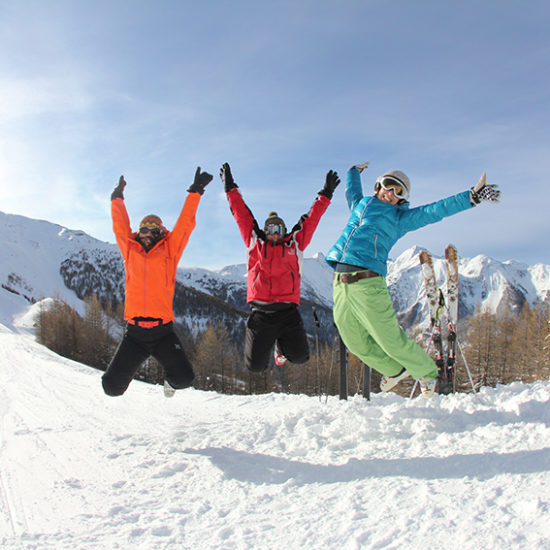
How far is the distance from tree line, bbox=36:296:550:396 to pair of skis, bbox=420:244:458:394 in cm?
1985

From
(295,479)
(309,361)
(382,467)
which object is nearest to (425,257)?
(382,467)

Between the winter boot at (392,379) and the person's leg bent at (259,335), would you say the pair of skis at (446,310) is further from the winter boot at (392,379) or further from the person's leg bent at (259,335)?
the person's leg bent at (259,335)

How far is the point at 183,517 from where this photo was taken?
2713mm

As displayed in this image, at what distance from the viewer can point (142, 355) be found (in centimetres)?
466

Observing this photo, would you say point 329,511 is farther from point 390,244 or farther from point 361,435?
point 390,244

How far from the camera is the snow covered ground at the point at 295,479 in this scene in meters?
2.35

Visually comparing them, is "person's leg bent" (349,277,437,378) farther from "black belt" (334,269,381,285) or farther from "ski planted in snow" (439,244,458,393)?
"ski planted in snow" (439,244,458,393)

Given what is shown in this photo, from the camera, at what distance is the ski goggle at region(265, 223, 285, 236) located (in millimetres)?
5082

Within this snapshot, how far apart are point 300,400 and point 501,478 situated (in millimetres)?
4291

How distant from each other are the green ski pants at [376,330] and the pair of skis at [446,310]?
1.83 metres

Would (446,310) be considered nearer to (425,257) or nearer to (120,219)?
(425,257)

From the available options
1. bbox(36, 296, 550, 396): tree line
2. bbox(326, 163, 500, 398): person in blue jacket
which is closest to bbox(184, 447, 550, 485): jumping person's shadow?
bbox(326, 163, 500, 398): person in blue jacket

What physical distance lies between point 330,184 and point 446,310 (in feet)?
11.5

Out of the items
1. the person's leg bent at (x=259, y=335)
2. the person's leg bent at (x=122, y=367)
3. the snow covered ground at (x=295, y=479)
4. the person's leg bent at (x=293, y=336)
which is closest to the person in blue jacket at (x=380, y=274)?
the snow covered ground at (x=295, y=479)
